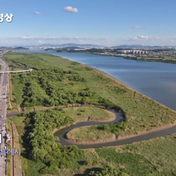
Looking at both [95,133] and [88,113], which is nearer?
[95,133]

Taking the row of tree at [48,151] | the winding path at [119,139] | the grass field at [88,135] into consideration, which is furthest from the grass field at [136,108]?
the row of tree at [48,151]

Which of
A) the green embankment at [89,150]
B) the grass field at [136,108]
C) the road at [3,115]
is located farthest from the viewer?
the grass field at [136,108]

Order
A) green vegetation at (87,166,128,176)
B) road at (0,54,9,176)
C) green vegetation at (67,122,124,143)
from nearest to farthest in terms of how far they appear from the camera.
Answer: green vegetation at (87,166,128,176), road at (0,54,9,176), green vegetation at (67,122,124,143)

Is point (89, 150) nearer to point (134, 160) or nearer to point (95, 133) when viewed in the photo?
point (95, 133)

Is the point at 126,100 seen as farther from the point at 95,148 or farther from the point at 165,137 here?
the point at 95,148

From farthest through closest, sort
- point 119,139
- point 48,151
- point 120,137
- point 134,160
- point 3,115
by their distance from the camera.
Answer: point 3,115 < point 120,137 < point 119,139 < point 48,151 < point 134,160

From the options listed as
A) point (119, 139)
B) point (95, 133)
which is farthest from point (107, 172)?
point (95, 133)

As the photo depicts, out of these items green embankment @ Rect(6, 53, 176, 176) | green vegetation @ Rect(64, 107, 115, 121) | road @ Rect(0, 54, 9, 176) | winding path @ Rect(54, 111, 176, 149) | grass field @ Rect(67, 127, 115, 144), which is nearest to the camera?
road @ Rect(0, 54, 9, 176)

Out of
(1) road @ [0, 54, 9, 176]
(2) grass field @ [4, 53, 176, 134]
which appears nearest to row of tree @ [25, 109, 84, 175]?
(1) road @ [0, 54, 9, 176]

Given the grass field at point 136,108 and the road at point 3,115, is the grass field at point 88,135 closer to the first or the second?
the grass field at point 136,108

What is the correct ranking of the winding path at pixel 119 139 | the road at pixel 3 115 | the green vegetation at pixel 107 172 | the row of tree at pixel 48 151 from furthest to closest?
the winding path at pixel 119 139 → the row of tree at pixel 48 151 → the road at pixel 3 115 → the green vegetation at pixel 107 172

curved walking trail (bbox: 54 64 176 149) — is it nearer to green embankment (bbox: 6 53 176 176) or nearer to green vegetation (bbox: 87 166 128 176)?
green embankment (bbox: 6 53 176 176)

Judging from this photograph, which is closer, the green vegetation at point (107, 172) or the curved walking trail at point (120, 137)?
the green vegetation at point (107, 172)
